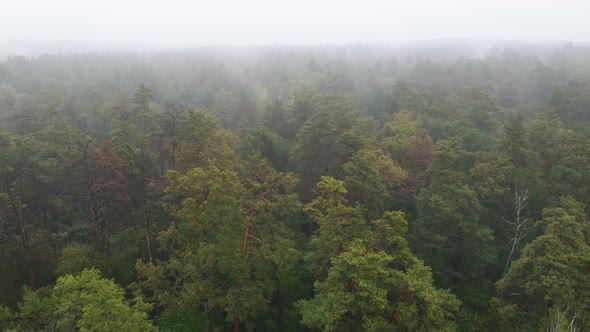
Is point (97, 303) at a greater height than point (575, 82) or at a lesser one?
lesser

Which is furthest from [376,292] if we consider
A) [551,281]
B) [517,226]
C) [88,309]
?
[517,226]

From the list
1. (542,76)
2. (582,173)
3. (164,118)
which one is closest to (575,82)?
(542,76)

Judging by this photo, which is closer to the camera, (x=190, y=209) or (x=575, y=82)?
(x=190, y=209)

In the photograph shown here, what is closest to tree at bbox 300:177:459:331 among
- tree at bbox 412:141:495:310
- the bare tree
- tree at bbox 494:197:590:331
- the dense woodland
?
the dense woodland

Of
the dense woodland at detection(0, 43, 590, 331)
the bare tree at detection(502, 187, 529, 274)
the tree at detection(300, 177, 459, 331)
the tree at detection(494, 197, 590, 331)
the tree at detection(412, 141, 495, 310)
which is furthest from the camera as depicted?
the bare tree at detection(502, 187, 529, 274)

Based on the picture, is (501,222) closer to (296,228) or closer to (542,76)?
(296,228)

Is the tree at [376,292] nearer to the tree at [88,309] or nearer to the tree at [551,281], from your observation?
the tree at [551,281]

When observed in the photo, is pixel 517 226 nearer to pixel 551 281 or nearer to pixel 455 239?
pixel 455 239

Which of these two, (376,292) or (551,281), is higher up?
(376,292)

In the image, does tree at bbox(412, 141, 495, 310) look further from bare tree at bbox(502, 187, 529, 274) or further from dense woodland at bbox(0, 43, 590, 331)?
bare tree at bbox(502, 187, 529, 274)
